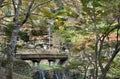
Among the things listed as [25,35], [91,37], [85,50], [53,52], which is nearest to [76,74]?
[53,52]

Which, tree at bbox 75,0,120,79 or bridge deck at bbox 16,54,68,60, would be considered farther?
bridge deck at bbox 16,54,68,60

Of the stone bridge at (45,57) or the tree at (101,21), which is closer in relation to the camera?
the tree at (101,21)

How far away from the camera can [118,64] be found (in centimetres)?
1266

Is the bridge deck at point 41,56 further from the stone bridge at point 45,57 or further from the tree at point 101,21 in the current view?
the tree at point 101,21

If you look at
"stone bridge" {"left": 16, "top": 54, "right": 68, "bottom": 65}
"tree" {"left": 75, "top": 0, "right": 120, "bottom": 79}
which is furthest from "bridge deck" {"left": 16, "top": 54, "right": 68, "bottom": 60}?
"tree" {"left": 75, "top": 0, "right": 120, "bottom": 79}

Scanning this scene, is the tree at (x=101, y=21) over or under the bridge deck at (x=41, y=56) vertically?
over

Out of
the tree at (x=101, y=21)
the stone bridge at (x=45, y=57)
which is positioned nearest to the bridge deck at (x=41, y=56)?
the stone bridge at (x=45, y=57)

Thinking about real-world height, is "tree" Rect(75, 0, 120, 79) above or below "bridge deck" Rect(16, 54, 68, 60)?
above

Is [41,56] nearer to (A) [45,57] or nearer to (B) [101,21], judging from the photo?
(A) [45,57]

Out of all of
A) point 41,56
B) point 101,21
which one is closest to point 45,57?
point 41,56

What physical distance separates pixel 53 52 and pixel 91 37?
9.06m

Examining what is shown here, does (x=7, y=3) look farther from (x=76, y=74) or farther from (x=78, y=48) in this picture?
(x=76, y=74)

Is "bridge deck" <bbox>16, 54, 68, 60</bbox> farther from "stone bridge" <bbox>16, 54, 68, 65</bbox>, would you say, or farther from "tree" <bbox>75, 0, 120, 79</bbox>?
"tree" <bbox>75, 0, 120, 79</bbox>

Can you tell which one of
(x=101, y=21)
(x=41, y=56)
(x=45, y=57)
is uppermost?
(x=101, y=21)
